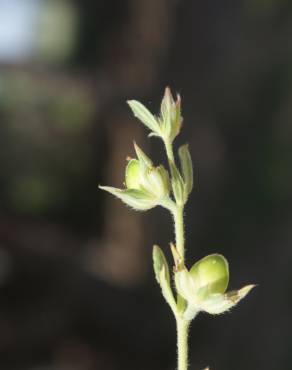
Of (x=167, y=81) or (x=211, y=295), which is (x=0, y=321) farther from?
(x=211, y=295)

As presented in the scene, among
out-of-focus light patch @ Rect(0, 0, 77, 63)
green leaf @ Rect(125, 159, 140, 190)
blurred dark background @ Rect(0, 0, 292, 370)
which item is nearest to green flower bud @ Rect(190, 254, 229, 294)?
green leaf @ Rect(125, 159, 140, 190)

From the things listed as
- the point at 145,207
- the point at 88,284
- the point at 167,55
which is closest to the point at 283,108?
the point at 167,55

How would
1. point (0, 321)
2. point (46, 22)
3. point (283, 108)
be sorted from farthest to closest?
point (46, 22) < point (283, 108) < point (0, 321)

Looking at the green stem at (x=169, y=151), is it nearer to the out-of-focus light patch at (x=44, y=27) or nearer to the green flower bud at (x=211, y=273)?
the green flower bud at (x=211, y=273)

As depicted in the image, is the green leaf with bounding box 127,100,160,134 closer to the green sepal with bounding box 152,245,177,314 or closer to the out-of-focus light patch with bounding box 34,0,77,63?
the green sepal with bounding box 152,245,177,314

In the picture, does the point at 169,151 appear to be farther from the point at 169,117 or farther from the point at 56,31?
the point at 56,31

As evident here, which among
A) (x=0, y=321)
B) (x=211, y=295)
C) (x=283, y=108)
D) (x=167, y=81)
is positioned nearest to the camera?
(x=211, y=295)

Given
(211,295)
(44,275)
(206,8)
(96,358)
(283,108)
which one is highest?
(206,8)

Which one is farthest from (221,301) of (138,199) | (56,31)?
(56,31)
